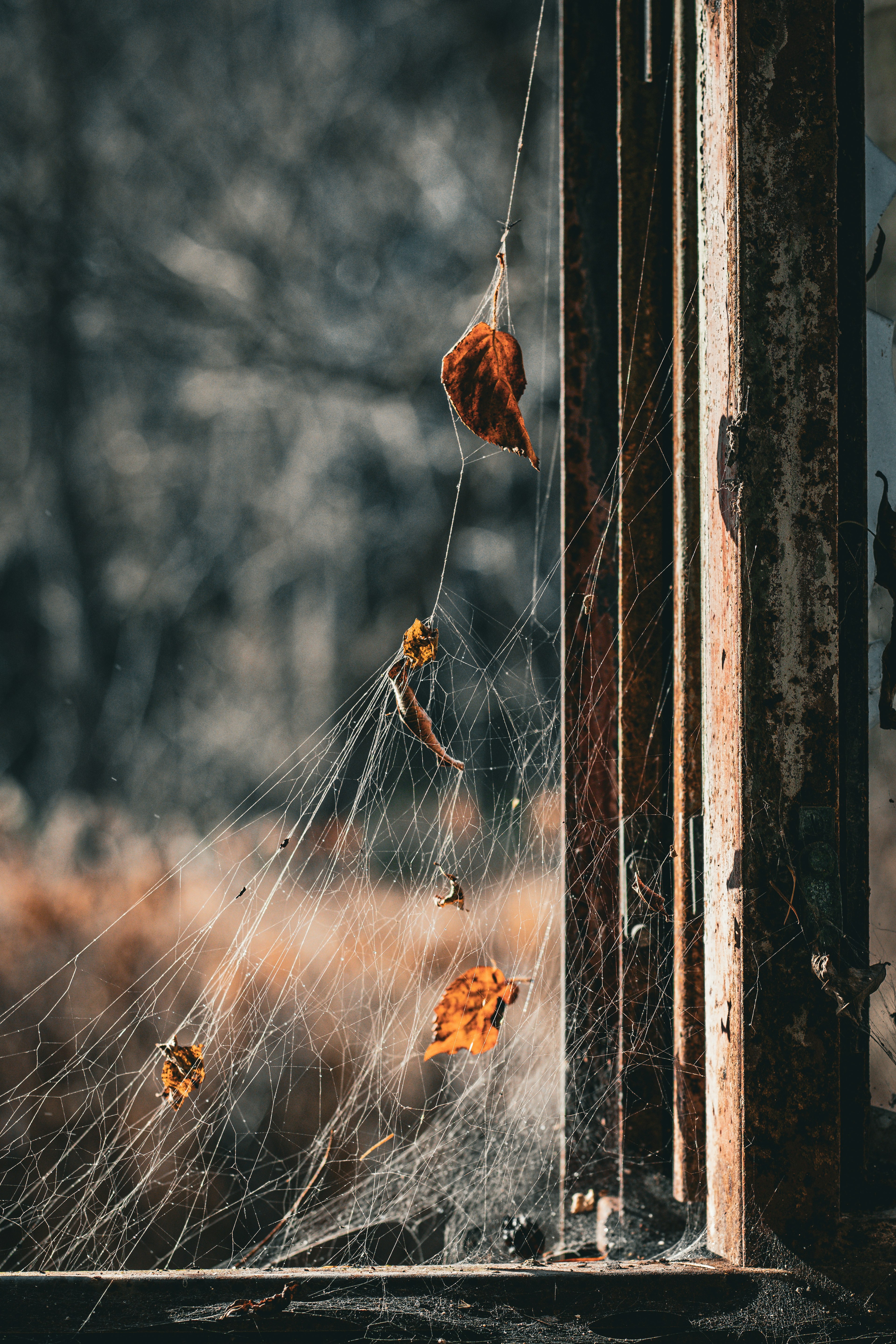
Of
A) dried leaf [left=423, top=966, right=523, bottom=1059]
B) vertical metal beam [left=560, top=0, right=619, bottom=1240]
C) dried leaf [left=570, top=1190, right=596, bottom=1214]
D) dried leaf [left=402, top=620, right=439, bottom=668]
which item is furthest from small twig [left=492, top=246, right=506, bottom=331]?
dried leaf [left=570, top=1190, right=596, bottom=1214]

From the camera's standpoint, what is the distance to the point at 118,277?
4449 mm

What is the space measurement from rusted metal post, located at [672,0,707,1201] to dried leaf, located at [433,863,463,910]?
14.5 inches

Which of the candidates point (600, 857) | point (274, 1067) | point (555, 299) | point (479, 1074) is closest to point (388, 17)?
point (555, 299)

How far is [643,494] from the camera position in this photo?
1096mm

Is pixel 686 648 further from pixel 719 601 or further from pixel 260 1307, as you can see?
pixel 260 1307

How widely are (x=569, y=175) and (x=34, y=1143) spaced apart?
438 cm

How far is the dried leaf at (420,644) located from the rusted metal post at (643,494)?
323 mm

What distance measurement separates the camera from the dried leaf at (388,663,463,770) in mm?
1169

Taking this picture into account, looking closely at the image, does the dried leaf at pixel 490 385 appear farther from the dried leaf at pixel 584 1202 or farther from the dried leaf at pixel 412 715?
the dried leaf at pixel 584 1202

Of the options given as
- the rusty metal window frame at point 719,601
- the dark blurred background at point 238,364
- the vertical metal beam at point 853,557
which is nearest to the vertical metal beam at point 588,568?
the rusty metal window frame at point 719,601

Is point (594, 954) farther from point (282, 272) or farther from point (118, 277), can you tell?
point (118, 277)

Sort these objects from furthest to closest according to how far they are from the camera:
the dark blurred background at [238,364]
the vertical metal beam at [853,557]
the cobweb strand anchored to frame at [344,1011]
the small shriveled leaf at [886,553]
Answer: the dark blurred background at [238,364] → the cobweb strand anchored to frame at [344,1011] → the small shriveled leaf at [886,553] → the vertical metal beam at [853,557]

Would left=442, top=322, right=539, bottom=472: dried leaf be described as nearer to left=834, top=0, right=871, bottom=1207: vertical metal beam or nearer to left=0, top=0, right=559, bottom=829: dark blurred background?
left=834, top=0, right=871, bottom=1207: vertical metal beam

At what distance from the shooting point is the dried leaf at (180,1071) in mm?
1141
